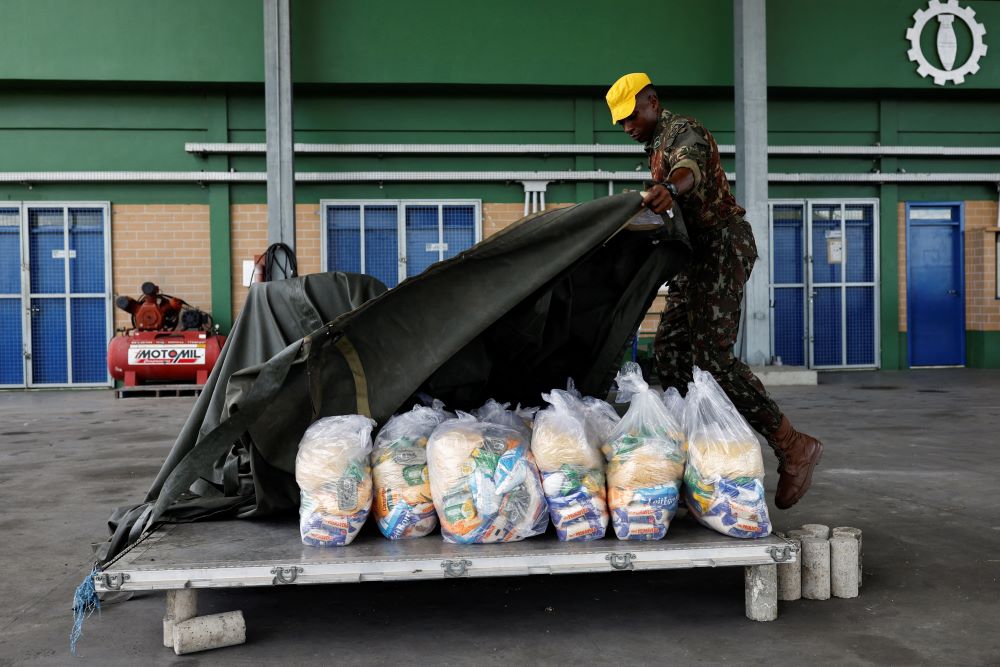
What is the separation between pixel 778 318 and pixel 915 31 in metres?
4.15

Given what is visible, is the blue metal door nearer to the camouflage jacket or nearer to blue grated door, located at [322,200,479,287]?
blue grated door, located at [322,200,479,287]

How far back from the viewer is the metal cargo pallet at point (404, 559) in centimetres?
214

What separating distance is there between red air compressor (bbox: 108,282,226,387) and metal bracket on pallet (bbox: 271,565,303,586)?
7617mm

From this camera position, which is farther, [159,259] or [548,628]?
[159,259]

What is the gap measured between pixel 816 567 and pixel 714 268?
110cm

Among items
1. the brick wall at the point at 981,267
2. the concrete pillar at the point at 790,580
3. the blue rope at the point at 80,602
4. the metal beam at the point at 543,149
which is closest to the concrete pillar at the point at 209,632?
the blue rope at the point at 80,602

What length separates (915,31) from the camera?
11047 mm

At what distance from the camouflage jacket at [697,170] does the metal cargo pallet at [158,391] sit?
7.60m

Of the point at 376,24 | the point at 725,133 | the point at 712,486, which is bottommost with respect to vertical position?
the point at 712,486

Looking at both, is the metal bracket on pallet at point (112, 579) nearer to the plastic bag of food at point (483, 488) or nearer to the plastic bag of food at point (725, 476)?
the plastic bag of food at point (483, 488)

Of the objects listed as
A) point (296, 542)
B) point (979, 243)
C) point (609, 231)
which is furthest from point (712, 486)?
point (979, 243)

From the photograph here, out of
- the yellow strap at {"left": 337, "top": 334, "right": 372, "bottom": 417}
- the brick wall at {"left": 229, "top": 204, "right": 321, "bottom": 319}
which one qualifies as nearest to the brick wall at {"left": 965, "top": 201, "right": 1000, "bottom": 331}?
the brick wall at {"left": 229, "top": 204, "right": 321, "bottom": 319}

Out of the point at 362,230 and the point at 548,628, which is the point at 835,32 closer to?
the point at 362,230

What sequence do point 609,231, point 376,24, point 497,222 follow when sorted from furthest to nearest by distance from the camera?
point 497,222
point 376,24
point 609,231
